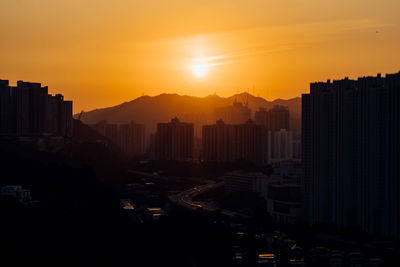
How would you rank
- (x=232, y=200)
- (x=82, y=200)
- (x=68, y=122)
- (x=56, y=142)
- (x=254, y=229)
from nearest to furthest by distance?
(x=82, y=200), (x=254, y=229), (x=232, y=200), (x=56, y=142), (x=68, y=122)

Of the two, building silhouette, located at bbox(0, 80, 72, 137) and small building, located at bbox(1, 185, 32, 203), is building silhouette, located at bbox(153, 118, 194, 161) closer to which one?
building silhouette, located at bbox(0, 80, 72, 137)

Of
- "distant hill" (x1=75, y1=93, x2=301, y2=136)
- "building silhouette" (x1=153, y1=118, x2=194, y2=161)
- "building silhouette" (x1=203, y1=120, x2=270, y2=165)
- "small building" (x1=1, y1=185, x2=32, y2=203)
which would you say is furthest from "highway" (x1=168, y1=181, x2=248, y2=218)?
"distant hill" (x1=75, y1=93, x2=301, y2=136)

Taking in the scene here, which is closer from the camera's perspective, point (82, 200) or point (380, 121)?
point (82, 200)

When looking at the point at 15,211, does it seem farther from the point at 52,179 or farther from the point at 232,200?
the point at 232,200

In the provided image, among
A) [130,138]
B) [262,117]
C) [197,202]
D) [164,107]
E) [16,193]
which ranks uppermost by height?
[164,107]

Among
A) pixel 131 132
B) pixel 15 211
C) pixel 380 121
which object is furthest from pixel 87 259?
pixel 131 132

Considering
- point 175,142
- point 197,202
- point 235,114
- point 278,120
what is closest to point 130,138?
point 235,114

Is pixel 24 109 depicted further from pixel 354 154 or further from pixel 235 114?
pixel 235 114

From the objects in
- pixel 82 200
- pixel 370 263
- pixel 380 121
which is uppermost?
pixel 380 121
